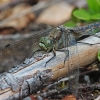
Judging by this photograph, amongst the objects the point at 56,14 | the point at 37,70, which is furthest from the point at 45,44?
the point at 56,14

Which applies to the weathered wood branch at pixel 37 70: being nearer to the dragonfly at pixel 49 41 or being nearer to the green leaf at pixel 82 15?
the dragonfly at pixel 49 41

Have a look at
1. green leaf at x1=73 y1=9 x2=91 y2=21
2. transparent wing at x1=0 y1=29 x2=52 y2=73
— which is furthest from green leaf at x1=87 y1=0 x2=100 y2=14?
transparent wing at x1=0 y1=29 x2=52 y2=73

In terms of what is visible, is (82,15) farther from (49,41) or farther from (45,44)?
(45,44)

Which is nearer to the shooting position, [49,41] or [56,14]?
[49,41]

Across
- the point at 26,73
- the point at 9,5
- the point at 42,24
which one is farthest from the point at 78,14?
the point at 9,5

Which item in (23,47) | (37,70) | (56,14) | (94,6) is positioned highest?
(94,6)

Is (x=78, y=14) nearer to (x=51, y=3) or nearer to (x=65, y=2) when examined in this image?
(x=51, y=3)
